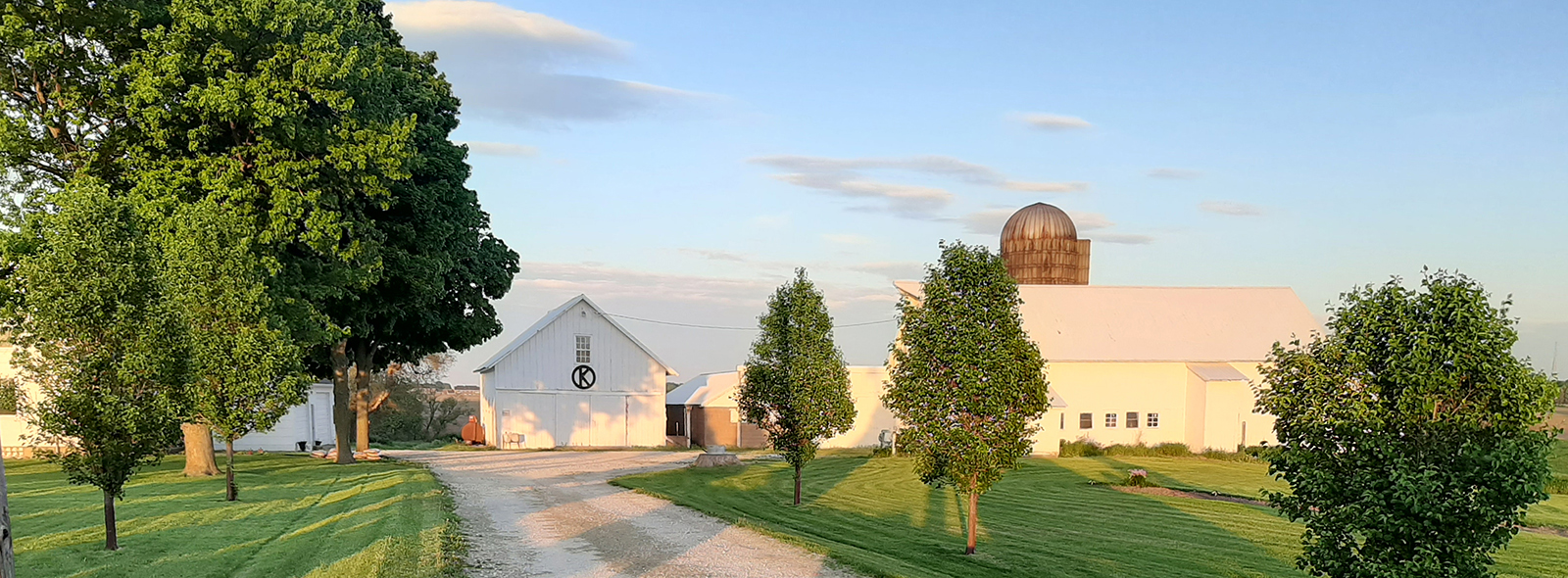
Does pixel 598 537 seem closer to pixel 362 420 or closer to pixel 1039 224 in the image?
pixel 362 420

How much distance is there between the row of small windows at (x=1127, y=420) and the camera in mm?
45750

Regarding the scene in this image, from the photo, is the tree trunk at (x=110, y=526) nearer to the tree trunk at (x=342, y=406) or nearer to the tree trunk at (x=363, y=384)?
the tree trunk at (x=342, y=406)

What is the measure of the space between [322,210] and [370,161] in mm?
1932

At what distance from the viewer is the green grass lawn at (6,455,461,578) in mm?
13688

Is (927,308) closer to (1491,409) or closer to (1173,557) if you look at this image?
(1173,557)

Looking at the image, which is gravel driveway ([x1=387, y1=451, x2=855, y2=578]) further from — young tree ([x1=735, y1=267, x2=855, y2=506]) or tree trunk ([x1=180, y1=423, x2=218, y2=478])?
tree trunk ([x1=180, y1=423, x2=218, y2=478])

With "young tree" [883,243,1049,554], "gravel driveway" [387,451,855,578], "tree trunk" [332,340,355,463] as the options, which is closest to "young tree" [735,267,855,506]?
"gravel driveway" [387,451,855,578]

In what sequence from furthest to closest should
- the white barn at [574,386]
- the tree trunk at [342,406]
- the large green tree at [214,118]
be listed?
the white barn at [574,386] → the tree trunk at [342,406] → the large green tree at [214,118]

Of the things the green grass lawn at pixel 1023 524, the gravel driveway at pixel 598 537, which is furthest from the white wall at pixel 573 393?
the gravel driveway at pixel 598 537

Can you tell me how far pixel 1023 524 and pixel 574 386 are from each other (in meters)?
32.6

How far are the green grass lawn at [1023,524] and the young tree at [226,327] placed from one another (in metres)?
9.17

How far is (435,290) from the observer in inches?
1227

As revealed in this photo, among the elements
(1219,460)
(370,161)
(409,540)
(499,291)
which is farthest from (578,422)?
(409,540)

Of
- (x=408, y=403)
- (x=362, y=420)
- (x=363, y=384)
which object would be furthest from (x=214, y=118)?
(x=408, y=403)
